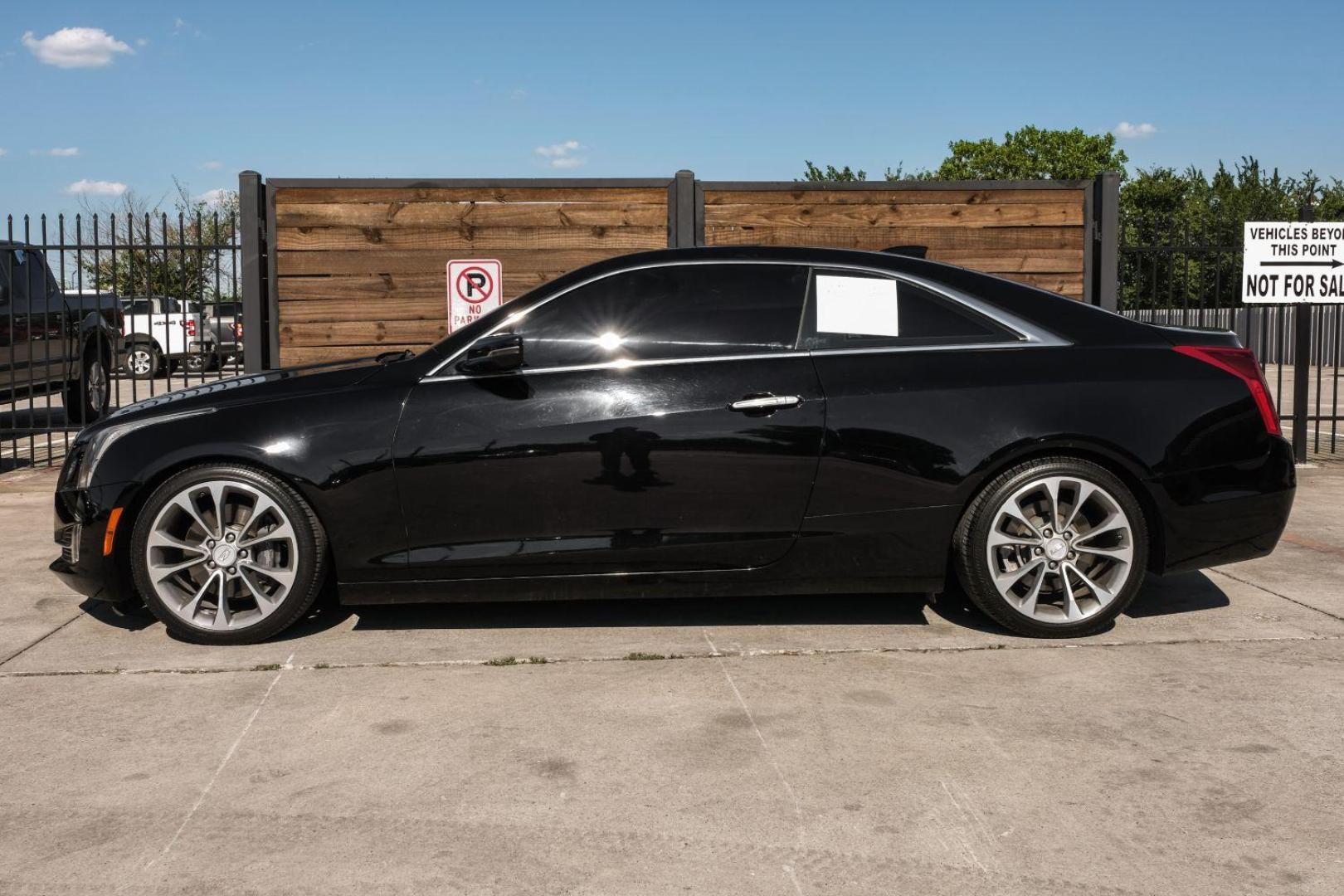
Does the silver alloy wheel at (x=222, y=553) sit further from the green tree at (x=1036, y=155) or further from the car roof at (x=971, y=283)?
the green tree at (x=1036, y=155)

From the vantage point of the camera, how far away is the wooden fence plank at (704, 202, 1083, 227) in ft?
30.3

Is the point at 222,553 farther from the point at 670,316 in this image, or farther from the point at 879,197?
the point at 879,197

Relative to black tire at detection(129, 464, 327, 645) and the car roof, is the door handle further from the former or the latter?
black tire at detection(129, 464, 327, 645)

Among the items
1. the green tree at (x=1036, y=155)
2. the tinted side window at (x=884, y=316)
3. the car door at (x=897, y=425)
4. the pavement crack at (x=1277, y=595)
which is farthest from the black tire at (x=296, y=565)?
the green tree at (x=1036, y=155)

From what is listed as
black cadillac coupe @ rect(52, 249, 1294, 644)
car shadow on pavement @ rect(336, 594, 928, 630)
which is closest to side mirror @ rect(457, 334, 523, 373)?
black cadillac coupe @ rect(52, 249, 1294, 644)

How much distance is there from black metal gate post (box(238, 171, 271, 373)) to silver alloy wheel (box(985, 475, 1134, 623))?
6056mm

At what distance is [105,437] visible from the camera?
4824 millimetres

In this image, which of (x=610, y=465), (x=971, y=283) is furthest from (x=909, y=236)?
(x=610, y=465)

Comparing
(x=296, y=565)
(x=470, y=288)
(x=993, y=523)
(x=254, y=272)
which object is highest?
(x=254, y=272)

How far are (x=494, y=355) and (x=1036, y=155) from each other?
68260mm

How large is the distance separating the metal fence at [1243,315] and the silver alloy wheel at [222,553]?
13.3ft

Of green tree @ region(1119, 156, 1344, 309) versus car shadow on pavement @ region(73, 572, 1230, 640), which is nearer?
car shadow on pavement @ region(73, 572, 1230, 640)

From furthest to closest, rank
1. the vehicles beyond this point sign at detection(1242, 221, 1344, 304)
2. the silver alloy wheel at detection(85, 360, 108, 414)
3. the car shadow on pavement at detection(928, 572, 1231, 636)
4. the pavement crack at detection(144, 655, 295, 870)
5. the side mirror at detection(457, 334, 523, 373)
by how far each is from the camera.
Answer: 1. the silver alloy wheel at detection(85, 360, 108, 414)
2. the vehicles beyond this point sign at detection(1242, 221, 1344, 304)
3. the car shadow on pavement at detection(928, 572, 1231, 636)
4. the side mirror at detection(457, 334, 523, 373)
5. the pavement crack at detection(144, 655, 295, 870)

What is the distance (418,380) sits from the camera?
4.76 m
